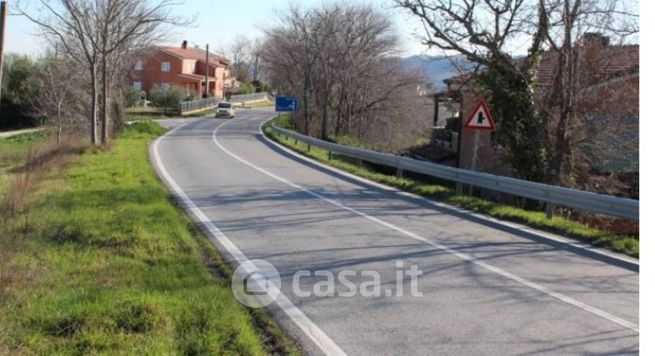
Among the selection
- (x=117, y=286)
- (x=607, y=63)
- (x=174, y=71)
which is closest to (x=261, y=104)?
(x=174, y=71)

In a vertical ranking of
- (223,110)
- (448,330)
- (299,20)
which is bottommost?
(448,330)

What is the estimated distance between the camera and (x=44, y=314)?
17.7 ft

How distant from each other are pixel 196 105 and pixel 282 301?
242 feet

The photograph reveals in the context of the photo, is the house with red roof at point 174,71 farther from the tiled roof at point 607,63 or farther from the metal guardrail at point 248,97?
the tiled roof at point 607,63

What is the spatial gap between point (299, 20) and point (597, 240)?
39237 millimetres

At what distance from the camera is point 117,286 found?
6488 mm

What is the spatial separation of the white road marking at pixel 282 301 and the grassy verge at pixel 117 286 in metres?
0.22

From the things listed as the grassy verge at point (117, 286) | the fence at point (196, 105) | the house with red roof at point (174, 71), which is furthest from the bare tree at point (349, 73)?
the house with red roof at point (174, 71)

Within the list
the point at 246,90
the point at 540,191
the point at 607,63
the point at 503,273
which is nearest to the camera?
the point at 503,273

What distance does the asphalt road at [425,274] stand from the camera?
5.29 meters

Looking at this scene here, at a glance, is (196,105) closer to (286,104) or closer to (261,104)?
(261,104)

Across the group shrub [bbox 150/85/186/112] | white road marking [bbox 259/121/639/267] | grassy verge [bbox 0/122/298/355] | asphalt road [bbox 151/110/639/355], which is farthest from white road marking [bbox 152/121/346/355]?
shrub [bbox 150/85/186/112]

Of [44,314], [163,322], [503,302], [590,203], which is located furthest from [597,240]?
[44,314]

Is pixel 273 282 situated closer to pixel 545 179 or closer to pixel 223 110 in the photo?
pixel 545 179
